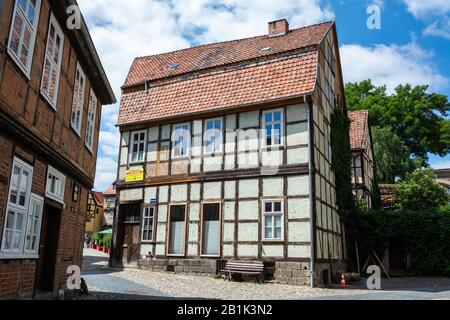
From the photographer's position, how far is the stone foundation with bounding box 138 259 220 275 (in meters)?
16.7

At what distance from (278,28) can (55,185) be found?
48.0 feet

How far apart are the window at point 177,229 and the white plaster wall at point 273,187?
3630 mm

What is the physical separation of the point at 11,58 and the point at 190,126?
12215 mm

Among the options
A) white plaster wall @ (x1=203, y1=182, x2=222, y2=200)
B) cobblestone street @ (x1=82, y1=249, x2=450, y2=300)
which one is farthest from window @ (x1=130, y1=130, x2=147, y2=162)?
cobblestone street @ (x1=82, y1=249, x2=450, y2=300)

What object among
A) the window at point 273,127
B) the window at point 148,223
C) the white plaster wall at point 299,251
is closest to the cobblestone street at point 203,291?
the white plaster wall at point 299,251

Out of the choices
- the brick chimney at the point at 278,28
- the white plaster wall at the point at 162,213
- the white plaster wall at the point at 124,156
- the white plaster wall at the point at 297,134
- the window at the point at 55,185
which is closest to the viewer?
the window at the point at 55,185

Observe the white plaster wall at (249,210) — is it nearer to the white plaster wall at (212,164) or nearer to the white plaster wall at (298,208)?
the white plaster wall at (298,208)

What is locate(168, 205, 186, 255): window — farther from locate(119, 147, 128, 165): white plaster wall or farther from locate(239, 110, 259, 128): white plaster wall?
locate(239, 110, 259, 128): white plaster wall

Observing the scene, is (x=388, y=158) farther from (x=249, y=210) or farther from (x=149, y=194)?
(x=149, y=194)

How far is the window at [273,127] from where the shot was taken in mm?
16625

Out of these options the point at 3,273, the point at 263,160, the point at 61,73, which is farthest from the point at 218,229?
the point at 3,273

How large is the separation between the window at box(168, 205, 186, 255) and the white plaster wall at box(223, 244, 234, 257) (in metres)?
1.89

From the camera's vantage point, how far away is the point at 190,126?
1866cm

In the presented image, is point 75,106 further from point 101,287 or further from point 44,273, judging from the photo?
point 101,287
